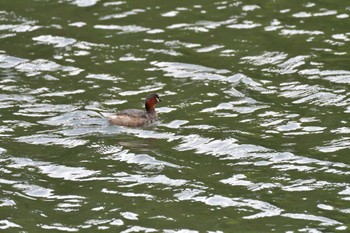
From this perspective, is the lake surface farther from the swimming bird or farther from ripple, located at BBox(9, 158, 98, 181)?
the swimming bird

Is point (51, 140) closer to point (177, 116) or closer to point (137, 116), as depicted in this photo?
point (137, 116)

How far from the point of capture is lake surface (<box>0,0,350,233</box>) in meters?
14.9

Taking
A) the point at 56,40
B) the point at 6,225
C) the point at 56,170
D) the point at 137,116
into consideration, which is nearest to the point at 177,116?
the point at 137,116

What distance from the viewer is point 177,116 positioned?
19.3m

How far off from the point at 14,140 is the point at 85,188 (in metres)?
2.55

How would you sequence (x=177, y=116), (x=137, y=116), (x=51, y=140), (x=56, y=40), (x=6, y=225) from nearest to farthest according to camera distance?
(x=6, y=225) < (x=51, y=140) < (x=137, y=116) < (x=177, y=116) < (x=56, y=40)

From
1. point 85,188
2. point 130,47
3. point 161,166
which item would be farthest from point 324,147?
point 130,47

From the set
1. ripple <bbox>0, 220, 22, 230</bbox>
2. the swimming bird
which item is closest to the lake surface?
ripple <bbox>0, 220, 22, 230</bbox>

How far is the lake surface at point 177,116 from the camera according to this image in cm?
1490

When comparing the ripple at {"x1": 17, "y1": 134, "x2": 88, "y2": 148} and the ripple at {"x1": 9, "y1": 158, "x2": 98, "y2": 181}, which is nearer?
the ripple at {"x1": 9, "y1": 158, "x2": 98, "y2": 181}

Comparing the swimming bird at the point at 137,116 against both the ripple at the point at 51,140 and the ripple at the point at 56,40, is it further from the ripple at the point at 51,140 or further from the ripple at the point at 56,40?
the ripple at the point at 56,40

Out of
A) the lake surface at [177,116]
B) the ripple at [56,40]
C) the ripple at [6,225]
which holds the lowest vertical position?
the lake surface at [177,116]

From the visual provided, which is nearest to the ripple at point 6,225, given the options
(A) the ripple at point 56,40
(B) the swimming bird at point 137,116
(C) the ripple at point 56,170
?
(C) the ripple at point 56,170

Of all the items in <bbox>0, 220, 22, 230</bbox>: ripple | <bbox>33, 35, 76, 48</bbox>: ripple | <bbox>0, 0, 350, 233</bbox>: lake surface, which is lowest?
<bbox>0, 0, 350, 233</bbox>: lake surface
